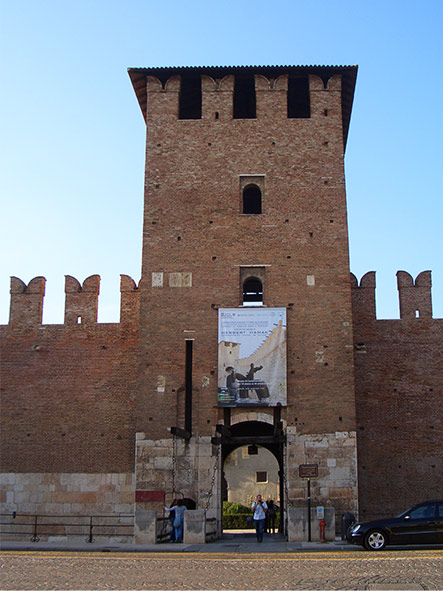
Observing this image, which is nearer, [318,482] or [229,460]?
[318,482]

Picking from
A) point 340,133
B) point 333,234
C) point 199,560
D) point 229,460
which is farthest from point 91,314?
point 229,460

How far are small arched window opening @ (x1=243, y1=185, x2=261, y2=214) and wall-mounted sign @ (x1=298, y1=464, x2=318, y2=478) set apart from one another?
26.5 feet

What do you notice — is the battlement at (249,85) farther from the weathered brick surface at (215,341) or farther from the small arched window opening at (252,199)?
the small arched window opening at (252,199)

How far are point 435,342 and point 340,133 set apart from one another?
22.1 feet

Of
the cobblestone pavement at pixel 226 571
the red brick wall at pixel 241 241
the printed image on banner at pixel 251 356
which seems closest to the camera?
the cobblestone pavement at pixel 226 571

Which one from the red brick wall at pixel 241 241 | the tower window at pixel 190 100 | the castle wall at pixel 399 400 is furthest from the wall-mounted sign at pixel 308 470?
the tower window at pixel 190 100

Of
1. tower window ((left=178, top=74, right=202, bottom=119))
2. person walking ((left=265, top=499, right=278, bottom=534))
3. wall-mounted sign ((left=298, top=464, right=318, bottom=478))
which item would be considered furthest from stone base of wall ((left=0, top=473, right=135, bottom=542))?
tower window ((left=178, top=74, right=202, bottom=119))

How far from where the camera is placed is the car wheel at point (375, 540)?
14.2 meters

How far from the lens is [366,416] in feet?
70.6

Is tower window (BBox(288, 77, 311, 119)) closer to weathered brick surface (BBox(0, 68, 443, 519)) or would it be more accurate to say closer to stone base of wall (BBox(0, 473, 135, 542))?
weathered brick surface (BBox(0, 68, 443, 519))

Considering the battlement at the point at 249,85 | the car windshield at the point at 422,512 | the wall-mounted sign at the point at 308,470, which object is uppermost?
the battlement at the point at 249,85

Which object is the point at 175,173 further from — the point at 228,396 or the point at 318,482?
the point at 318,482

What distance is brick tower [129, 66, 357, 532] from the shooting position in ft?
62.5

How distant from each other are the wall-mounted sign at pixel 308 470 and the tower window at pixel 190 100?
11215mm
